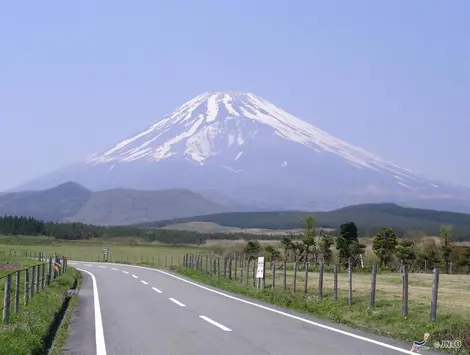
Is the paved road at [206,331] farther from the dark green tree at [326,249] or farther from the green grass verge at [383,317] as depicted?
the dark green tree at [326,249]

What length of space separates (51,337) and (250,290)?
1246cm

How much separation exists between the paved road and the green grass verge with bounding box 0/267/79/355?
527 mm

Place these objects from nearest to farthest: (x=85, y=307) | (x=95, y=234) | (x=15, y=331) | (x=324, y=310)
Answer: (x=15, y=331), (x=324, y=310), (x=85, y=307), (x=95, y=234)

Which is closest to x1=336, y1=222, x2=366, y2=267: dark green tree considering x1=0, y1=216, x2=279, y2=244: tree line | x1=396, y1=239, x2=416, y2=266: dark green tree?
x1=396, y1=239, x2=416, y2=266: dark green tree

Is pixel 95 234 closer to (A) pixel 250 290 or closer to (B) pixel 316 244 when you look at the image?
(B) pixel 316 244

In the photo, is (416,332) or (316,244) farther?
(316,244)

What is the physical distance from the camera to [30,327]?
12945 mm

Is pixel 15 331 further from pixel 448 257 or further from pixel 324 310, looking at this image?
pixel 448 257

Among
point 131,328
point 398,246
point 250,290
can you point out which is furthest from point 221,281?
point 398,246

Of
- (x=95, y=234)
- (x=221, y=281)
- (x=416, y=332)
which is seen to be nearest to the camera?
(x=416, y=332)

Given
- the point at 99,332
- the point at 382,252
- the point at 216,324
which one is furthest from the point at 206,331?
the point at 382,252

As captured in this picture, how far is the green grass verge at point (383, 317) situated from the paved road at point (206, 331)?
626 millimetres

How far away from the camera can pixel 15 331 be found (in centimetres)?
1197

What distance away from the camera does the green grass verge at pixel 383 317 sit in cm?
1256
